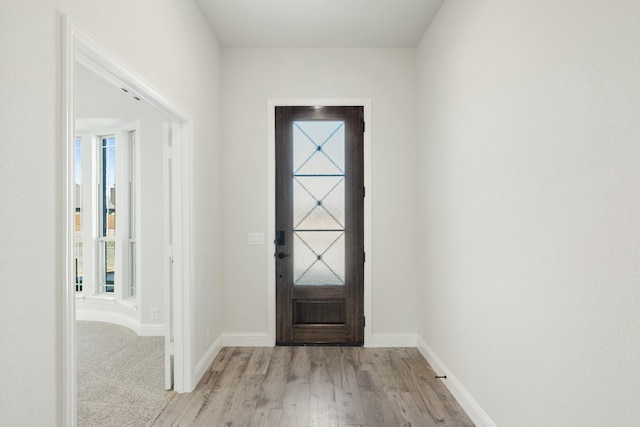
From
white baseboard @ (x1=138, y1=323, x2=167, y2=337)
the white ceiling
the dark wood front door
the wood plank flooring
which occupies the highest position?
the white ceiling

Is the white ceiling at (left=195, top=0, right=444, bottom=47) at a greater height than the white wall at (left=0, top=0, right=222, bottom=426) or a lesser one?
greater

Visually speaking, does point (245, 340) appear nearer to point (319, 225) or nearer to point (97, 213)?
point (319, 225)

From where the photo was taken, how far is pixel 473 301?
239 cm

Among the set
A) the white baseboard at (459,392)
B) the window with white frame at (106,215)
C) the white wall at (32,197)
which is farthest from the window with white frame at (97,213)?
the white baseboard at (459,392)

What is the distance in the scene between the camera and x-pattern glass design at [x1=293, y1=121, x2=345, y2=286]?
371 centimetres

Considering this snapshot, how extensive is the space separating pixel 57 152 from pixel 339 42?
2864 mm

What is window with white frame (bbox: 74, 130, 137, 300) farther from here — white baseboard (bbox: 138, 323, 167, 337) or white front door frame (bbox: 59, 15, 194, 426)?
white front door frame (bbox: 59, 15, 194, 426)

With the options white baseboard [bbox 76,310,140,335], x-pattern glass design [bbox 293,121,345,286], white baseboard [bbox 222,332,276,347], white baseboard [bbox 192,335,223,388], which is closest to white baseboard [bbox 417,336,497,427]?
x-pattern glass design [bbox 293,121,345,286]

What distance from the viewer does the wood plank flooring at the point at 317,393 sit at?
2367 mm

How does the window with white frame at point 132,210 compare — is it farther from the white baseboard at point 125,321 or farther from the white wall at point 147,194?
the white wall at point 147,194

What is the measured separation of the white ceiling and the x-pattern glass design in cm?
79

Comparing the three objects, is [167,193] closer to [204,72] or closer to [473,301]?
[204,72]

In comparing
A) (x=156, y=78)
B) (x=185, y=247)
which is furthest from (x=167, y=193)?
(x=156, y=78)

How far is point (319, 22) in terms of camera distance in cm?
319
